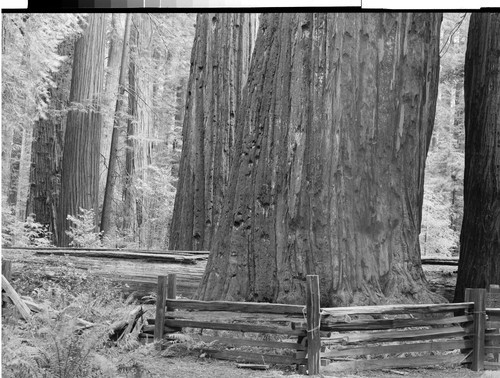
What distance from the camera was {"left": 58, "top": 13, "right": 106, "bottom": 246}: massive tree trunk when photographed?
713cm

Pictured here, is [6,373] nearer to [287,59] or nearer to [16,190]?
[16,190]

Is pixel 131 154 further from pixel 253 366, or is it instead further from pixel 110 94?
pixel 253 366

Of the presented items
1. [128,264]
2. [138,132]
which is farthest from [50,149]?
[128,264]

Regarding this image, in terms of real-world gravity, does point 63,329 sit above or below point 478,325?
below

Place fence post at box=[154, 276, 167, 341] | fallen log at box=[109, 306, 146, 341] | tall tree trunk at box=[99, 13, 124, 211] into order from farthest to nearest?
tall tree trunk at box=[99, 13, 124, 211]
fence post at box=[154, 276, 167, 341]
fallen log at box=[109, 306, 146, 341]

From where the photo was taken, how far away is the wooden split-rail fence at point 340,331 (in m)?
6.75

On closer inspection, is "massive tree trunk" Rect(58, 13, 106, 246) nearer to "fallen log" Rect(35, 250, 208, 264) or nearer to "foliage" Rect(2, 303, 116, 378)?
"fallen log" Rect(35, 250, 208, 264)

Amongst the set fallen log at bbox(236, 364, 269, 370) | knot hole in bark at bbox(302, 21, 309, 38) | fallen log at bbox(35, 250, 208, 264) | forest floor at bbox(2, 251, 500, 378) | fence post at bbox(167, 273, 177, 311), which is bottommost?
fallen log at bbox(236, 364, 269, 370)

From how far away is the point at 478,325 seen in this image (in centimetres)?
698

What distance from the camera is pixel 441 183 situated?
23.6 ft

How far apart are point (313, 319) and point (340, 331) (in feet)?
0.80

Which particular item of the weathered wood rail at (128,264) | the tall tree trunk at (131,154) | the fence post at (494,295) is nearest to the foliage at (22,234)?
the weathered wood rail at (128,264)

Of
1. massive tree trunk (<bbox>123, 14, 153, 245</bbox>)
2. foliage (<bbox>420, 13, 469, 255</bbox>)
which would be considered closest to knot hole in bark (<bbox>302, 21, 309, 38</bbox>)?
foliage (<bbox>420, 13, 469, 255</bbox>)

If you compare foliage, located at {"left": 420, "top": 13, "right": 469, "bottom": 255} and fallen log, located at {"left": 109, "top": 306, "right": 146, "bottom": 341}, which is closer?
fallen log, located at {"left": 109, "top": 306, "right": 146, "bottom": 341}
